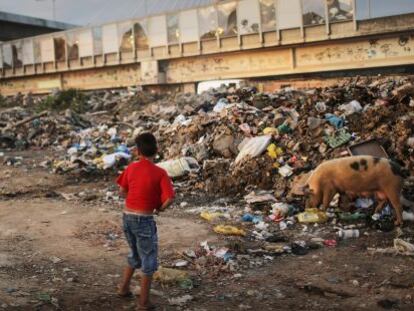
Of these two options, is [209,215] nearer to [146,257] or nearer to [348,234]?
[348,234]

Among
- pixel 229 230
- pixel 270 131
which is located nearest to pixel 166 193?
pixel 229 230

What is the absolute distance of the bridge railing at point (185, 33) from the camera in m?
24.5

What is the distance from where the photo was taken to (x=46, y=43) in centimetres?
3756

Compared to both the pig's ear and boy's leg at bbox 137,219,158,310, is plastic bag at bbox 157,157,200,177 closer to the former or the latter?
the pig's ear

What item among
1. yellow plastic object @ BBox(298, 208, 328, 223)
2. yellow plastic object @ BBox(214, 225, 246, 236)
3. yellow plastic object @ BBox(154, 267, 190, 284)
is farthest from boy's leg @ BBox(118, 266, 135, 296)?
yellow plastic object @ BBox(298, 208, 328, 223)

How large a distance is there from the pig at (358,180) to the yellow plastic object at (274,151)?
211 centimetres

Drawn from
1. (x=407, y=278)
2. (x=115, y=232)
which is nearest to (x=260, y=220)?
(x=115, y=232)

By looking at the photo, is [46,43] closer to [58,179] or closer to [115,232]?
[58,179]

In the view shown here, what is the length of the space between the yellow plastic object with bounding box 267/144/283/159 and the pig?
6.92 feet

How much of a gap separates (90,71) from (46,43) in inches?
214

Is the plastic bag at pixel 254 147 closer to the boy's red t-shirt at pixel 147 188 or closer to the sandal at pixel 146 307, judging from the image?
the boy's red t-shirt at pixel 147 188

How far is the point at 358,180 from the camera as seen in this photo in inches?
275

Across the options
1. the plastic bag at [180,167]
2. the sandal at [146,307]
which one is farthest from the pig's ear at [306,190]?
the sandal at [146,307]

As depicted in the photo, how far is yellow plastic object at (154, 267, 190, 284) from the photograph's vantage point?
4.82 metres
